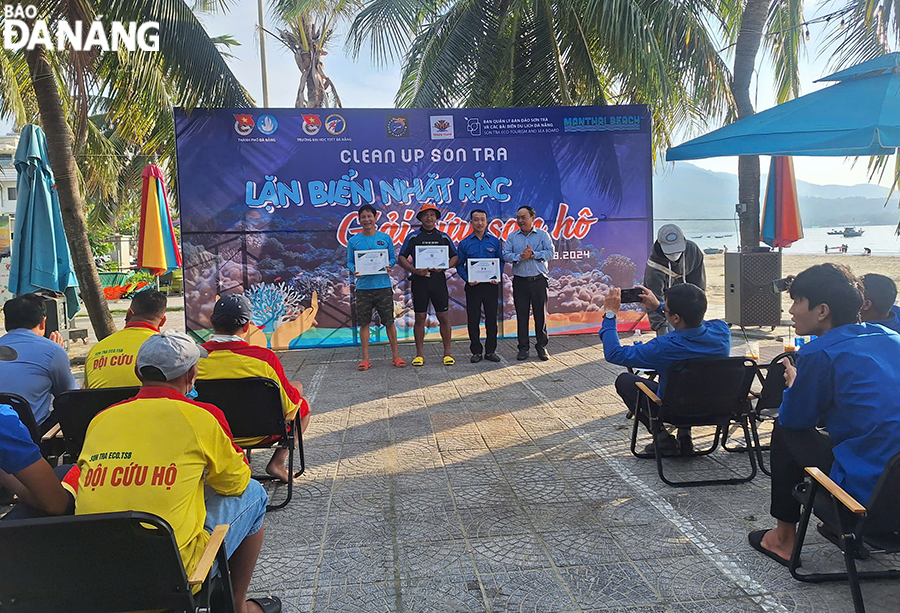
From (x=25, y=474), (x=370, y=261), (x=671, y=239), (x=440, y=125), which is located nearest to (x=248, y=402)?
(x=25, y=474)

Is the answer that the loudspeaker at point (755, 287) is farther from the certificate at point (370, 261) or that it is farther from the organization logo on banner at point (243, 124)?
the organization logo on banner at point (243, 124)

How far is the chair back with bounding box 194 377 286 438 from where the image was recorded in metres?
3.68

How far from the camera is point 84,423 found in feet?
11.4

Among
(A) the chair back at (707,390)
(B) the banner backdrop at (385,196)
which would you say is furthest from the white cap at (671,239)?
(B) the banner backdrop at (385,196)

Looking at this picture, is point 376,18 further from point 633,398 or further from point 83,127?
point 633,398

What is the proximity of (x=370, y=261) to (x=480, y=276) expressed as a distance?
1.42m

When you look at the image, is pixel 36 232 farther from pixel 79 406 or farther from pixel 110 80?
pixel 79 406

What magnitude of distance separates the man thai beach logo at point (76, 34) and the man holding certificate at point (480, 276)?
15.9ft

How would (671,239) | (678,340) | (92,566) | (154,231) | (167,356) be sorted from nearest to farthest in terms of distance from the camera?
(92,566), (167,356), (678,340), (671,239), (154,231)

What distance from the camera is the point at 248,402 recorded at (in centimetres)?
379

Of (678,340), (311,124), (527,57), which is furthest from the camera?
(527,57)

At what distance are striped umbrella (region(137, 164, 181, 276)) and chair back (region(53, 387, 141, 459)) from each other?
5820mm

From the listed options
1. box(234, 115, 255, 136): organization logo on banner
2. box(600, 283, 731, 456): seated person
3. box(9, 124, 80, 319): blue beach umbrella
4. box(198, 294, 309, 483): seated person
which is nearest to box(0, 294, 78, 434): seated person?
box(198, 294, 309, 483): seated person

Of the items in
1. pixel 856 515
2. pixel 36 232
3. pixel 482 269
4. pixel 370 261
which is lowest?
pixel 856 515
